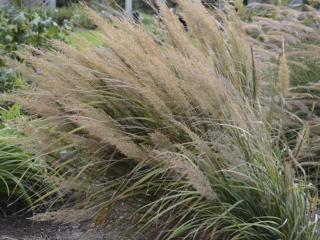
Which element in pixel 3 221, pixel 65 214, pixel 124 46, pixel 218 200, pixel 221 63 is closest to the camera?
pixel 218 200

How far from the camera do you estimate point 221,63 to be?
11.2 ft

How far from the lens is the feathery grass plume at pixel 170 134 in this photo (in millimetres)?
2662

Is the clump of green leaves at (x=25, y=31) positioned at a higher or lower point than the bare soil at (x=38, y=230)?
higher

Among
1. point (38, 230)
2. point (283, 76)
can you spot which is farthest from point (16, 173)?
point (283, 76)

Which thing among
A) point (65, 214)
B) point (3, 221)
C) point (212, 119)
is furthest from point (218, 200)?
point (3, 221)

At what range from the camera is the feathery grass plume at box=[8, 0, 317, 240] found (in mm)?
2662

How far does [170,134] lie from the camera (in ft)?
9.77

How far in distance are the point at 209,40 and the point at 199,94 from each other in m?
0.73

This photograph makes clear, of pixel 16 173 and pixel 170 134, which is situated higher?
pixel 170 134

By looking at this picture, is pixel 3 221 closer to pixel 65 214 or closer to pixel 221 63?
pixel 65 214

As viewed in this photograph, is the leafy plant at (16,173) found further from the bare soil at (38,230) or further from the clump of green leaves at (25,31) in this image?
the clump of green leaves at (25,31)

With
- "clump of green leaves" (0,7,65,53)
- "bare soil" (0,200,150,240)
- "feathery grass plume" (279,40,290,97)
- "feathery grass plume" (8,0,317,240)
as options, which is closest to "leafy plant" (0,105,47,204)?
"bare soil" (0,200,150,240)

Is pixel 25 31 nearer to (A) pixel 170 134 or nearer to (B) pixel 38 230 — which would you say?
(B) pixel 38 230

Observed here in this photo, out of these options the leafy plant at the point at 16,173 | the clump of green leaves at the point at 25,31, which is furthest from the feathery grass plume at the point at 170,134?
the clump of green leaves at the point at 25,31
